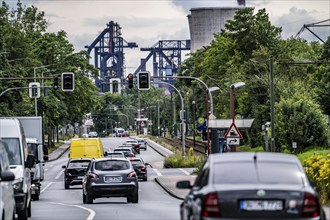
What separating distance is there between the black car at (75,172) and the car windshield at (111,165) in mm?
17579

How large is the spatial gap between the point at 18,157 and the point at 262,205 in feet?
38.2

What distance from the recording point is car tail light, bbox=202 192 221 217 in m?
15.0

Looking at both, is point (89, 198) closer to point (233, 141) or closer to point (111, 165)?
point (111, 165)

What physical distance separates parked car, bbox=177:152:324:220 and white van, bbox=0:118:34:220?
879cm

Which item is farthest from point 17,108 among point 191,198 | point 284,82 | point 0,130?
point 191,198

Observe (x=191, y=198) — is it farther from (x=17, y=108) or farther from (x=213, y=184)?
(x=17, y=108)

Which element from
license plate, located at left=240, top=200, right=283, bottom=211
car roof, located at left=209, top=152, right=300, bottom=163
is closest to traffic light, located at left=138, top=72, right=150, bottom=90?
car roof, located at left=209, top=152, right=300, bottom=163

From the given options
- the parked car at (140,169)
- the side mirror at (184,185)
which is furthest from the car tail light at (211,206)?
the parked car at (140,169)

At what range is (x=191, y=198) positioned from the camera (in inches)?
640

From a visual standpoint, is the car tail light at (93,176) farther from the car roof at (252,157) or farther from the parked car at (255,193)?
the parked car at (255,193)

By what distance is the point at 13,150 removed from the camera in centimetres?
2591

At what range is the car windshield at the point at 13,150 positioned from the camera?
2554 centimetres

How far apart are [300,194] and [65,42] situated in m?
121

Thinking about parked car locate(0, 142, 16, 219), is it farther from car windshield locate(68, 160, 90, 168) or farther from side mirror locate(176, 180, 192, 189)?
car windshield locate(68, 160, 90, 168)
